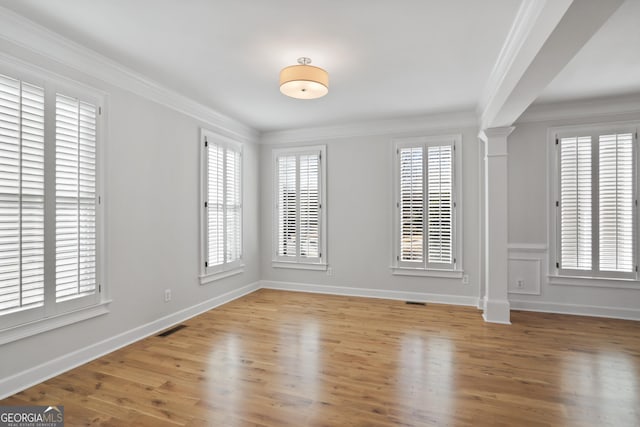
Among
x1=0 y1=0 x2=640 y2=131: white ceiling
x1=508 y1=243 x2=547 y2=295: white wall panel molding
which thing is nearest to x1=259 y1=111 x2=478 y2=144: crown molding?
x1=0 y1=0 x2=640 y2=131: white ceiling

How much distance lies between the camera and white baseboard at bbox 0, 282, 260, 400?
242 centimetres

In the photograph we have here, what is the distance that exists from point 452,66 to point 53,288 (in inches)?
158

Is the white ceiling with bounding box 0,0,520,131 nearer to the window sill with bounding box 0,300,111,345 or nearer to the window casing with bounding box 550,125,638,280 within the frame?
the window casing with bounding box 550,125,638,280

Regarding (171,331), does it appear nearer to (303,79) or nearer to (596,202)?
(303,79)

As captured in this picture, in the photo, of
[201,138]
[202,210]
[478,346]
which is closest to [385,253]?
[478,346]

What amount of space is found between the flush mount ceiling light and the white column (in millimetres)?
2352

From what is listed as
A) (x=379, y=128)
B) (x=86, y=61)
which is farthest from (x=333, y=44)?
(x=379, y=128)

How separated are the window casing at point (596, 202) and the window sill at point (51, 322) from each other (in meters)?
5.32

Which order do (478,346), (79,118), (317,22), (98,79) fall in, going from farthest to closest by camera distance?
1. (478,346)
2. (98,79)
3. (79,118)
4. (317,22)

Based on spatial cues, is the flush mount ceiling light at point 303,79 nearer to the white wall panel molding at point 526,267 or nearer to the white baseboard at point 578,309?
the white wall panel molding at point 526,267

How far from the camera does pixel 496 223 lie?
4117 millimetres

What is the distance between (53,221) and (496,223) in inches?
180

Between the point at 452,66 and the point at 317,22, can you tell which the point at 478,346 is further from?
the point at 317,22

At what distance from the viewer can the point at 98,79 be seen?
3.05 metres
